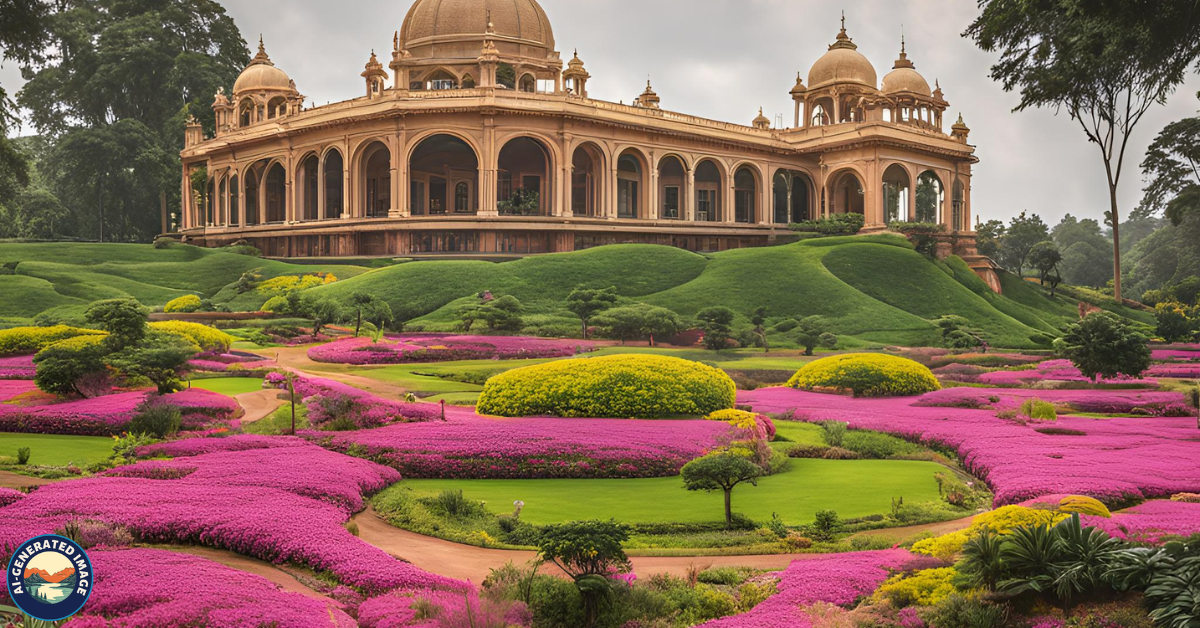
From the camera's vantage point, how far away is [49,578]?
5.03 meters

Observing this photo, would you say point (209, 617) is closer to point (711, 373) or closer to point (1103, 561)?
point (1103, 561)

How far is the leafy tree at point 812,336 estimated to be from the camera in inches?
1115

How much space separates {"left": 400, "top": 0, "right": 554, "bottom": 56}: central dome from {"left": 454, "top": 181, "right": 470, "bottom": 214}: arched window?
8441 mm

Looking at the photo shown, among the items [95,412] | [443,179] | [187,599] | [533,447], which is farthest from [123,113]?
[187,599]

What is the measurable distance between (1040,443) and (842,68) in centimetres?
5432

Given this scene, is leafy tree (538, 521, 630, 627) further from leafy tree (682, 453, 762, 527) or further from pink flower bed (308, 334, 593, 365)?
pink flower bed (308, 334, 593, 365)

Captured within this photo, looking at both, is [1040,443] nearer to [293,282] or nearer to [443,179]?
[293,282]

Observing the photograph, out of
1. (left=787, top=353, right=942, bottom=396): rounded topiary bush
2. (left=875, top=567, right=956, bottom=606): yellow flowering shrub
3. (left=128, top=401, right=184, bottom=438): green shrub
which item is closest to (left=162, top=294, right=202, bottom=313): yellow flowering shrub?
(left=128, top=401, right=184, bottom=438): green shrub

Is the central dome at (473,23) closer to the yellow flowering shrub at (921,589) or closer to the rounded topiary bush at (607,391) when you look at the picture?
the rounded topiary bush at (607,391)

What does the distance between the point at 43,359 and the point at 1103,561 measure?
17.9m

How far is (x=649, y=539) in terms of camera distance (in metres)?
11.3

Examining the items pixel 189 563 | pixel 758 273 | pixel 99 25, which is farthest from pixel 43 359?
pixel 99 25

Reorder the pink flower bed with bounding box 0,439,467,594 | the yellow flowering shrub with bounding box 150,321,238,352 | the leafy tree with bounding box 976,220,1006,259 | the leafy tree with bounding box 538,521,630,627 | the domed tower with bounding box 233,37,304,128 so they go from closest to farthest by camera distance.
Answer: the leafy tree with bounding box 538,521,630,627 → the pink flower bed with bounding box 0,439,467,594 → the yellow flowering shrub with bounding box 150,321,238,352 → the domed tower with bounding box 233,37,304,128 → the leafy tree with bounding box 976,220,1006,259

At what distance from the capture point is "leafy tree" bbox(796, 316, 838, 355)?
28.3 metres
